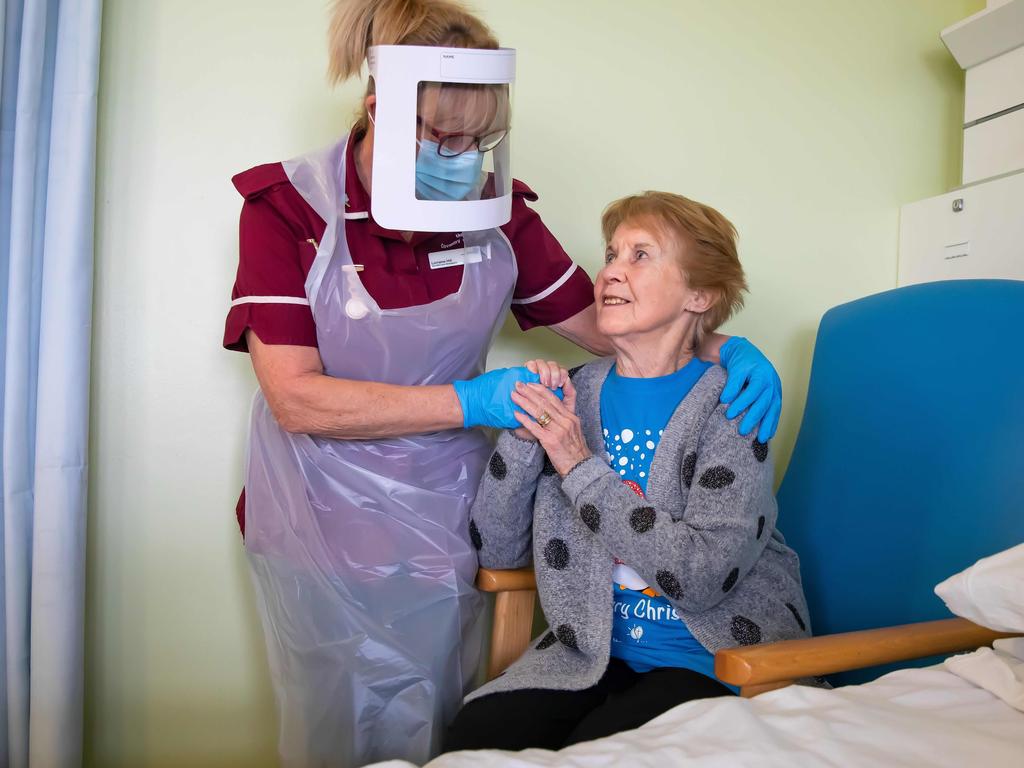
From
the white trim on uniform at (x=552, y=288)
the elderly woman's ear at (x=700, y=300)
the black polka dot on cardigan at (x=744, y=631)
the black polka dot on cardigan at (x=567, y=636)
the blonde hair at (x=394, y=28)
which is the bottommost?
the black polka dot on cardigan at (x=567, y=636)

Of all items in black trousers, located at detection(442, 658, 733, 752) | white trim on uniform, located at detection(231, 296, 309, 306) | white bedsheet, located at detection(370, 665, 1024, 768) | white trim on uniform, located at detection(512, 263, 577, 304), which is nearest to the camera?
white bedsheet, located at detection(370, 665, 1024, 768)

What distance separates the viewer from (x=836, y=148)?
2.22 m

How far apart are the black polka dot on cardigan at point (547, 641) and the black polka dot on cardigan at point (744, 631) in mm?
295

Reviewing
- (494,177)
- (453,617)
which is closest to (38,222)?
(494,177)

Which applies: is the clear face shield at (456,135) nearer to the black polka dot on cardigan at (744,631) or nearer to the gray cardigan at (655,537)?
the gray cardigan at (655,537)

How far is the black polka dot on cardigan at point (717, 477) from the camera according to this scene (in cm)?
141

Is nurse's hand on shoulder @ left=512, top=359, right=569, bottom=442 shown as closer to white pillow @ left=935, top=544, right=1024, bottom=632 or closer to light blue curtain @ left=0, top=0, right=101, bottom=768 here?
white pillow @ left=935, top=544, right=1024, bottom=632

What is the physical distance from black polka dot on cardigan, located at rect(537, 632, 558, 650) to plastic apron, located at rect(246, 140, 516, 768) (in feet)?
0.47

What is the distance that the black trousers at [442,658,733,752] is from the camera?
1.31m

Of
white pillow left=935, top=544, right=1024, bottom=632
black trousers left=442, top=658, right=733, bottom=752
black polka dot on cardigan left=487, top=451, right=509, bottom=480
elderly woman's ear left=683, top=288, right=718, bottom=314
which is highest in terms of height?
elderly woman's ear left=683, top=288, right=718, bottom=314

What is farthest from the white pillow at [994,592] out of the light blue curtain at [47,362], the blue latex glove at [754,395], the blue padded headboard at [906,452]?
the light blue curtain at [47,362]

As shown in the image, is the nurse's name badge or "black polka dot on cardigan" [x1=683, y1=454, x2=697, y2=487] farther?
the nurse's name badge

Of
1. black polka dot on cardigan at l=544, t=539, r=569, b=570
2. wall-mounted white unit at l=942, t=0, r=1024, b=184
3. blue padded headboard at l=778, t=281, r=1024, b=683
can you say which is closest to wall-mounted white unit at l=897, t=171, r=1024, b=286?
wall-mounted white unit at l=942, t=0, r=1024, b=184

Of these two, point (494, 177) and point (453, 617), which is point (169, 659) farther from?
point (494, 177)
